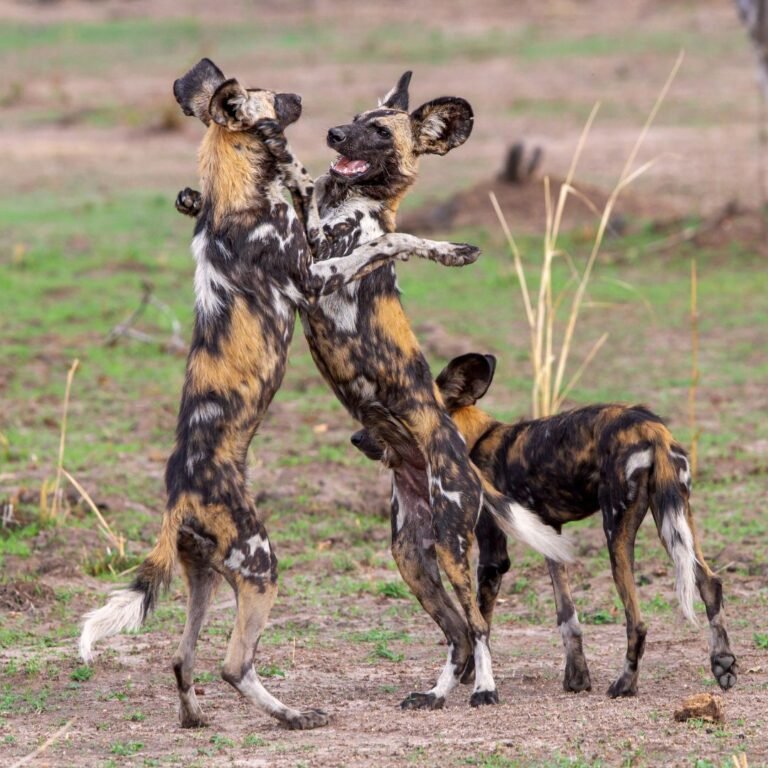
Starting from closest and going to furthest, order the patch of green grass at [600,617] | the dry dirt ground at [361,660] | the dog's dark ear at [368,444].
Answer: the dry dirt ground at [361,660] → the dog's dark ear at [368,444] → the patch of green grass at [600,617]

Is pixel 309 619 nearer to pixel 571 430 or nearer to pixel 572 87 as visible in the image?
pixel 571 430

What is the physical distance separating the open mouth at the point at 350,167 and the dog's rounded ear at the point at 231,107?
0.46 metres

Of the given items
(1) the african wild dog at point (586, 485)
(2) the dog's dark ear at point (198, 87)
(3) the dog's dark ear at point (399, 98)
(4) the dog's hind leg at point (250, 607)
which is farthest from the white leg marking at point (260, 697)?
(3) the dog's dark ear at point (399, 98)

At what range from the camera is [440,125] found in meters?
5.54

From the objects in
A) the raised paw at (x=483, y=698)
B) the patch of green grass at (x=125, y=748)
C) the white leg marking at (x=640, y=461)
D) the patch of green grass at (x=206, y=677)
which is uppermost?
the white leg marking at (x=640, y=461)

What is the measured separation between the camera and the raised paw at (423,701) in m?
4.87

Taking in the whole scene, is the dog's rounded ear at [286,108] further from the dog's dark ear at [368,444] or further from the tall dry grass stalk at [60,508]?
the tall dry grass stalk at [60,508]

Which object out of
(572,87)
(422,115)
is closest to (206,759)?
(422,115)

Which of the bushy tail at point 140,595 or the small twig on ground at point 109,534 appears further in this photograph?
the small twig on ground at point 109,534

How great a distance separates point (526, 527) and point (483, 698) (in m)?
0.55

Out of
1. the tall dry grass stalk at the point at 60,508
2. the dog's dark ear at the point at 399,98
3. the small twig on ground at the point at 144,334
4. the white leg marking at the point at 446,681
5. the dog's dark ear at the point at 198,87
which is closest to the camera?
the white leg marking at the point at 446,681

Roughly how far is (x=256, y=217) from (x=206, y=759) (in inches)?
67.3

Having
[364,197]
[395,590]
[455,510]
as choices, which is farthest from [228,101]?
[395,590]

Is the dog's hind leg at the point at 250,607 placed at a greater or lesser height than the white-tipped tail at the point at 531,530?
lesser
